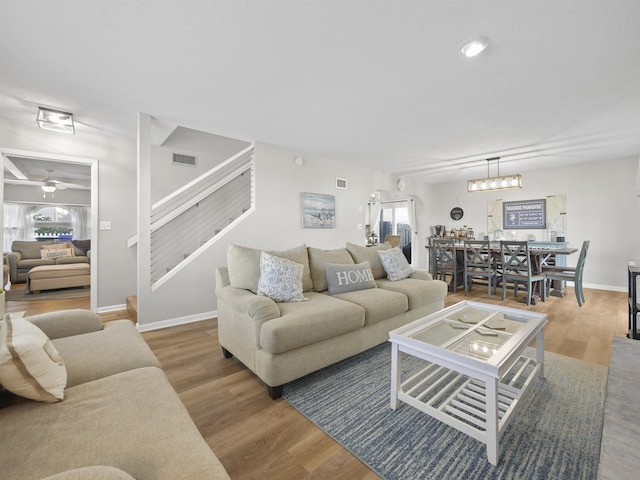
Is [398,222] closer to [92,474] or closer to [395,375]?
[395,375]

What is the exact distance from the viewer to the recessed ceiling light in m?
1.93

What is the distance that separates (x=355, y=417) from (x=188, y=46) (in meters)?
2.78

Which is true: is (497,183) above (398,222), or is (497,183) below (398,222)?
above

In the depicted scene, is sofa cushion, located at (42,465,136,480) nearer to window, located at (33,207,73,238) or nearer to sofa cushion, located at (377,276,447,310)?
sofa cushion, located at (377,276,447,310)

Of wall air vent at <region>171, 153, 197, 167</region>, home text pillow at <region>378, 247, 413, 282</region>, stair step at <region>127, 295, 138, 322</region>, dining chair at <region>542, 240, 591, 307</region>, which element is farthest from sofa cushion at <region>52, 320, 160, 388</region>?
dining chair at <region>542, 240, 591, 307</region>

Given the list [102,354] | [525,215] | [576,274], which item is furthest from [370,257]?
[525,215]

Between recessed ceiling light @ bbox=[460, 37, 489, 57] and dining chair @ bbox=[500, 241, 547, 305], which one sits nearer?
recessed ceiling light @ bbox=[460, 37, 489, 57]

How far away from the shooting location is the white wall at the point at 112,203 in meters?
3.70

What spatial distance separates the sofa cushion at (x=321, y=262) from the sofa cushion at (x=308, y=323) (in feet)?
1.43

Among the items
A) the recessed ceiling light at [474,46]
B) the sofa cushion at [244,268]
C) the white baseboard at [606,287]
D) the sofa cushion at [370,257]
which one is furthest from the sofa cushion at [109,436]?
the white baseboard at [606,287]

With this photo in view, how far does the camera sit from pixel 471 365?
1.42 metres

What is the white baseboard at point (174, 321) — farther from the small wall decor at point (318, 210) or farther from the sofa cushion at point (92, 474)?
the sofa cushion at point (92, 474)

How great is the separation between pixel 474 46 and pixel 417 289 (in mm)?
2159

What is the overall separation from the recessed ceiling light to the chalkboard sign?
Result: 5352 millimetres
